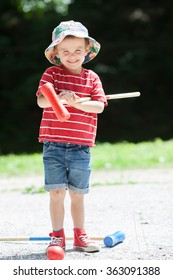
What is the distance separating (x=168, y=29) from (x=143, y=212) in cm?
1317

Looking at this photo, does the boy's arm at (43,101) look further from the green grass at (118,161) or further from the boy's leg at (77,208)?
the green grass at (118,161)

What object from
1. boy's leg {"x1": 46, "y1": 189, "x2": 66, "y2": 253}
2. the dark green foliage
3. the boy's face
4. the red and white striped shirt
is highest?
the dark green foliage

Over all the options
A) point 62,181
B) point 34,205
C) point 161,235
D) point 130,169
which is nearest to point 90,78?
point 62,181

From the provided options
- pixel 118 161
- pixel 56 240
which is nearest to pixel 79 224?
pixel 56 240

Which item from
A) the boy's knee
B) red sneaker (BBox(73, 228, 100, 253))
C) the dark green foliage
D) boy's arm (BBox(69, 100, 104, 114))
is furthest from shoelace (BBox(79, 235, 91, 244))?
the dark green foliage

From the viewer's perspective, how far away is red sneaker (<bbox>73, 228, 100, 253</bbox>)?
3959mm

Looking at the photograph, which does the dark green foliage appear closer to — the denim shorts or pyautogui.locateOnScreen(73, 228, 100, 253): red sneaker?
pyautogui.locateOnScreen(73, 228, 100, 253): red sneaker

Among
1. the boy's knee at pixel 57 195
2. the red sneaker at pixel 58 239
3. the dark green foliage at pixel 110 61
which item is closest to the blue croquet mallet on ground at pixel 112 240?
the red sneaker at pixel 58 239

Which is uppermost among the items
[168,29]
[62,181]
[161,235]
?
[168,29]

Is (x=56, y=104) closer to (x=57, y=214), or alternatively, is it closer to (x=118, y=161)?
(x=57, y=214)

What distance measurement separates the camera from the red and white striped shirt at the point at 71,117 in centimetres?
388

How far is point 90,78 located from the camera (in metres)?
4.02

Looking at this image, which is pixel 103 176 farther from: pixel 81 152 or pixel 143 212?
pixel 81 152

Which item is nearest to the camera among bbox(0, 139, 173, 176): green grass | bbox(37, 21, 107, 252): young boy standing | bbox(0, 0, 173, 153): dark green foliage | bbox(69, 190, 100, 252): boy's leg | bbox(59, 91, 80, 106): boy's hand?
bbox(59, 91, 80, 106): boy's hand
